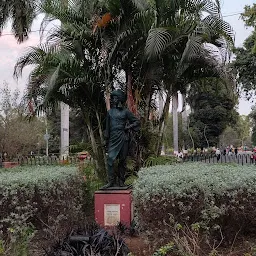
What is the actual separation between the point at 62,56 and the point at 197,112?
36590 mm

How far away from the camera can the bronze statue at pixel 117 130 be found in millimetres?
7051

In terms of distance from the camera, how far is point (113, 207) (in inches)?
268

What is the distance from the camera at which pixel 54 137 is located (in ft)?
145

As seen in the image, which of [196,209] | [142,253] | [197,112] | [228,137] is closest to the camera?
[196,209]

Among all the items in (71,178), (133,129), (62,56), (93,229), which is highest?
(62,56)

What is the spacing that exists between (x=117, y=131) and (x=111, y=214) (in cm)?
155

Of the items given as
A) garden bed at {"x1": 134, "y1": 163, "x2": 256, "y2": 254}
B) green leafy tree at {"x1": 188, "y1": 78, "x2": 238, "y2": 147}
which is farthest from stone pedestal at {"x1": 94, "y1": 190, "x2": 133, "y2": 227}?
green leafy tree at {"x1": 188, "y1": 78, "x2": 238, "y2": 147}

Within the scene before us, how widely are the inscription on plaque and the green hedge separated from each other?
1.88ft

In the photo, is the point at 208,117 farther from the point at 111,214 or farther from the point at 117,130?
the point at 111,214

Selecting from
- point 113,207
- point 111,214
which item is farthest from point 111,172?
point 111,214

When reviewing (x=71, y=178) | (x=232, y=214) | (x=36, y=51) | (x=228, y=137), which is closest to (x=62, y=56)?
(x=36, y=51)

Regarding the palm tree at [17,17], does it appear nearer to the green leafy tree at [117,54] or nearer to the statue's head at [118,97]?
the green leafy tree at [117,54]

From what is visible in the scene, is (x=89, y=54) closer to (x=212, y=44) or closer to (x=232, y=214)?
(x=212, y=44)

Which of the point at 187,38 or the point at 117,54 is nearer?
the point at 187,38
